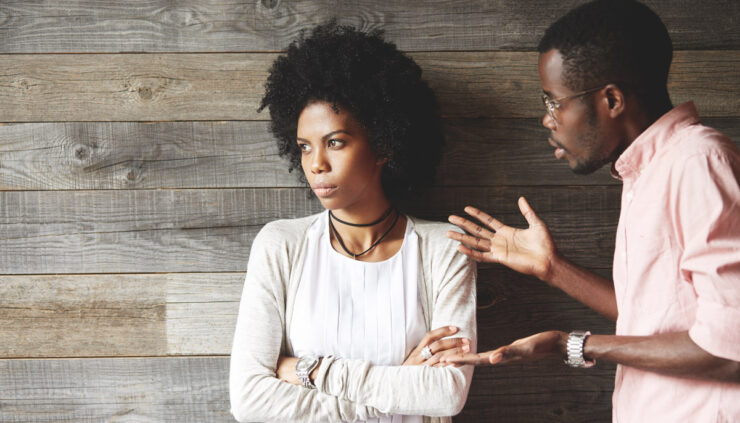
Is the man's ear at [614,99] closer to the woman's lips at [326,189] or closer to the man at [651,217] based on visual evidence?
the man at [651,217]

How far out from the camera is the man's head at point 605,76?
1156 millimetres

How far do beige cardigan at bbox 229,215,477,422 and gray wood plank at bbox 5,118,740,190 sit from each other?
0.29 metres

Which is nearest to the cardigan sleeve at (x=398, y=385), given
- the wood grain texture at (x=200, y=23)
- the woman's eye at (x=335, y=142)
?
the woman's eye at (x=335, y=142)

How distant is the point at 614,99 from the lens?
1.17 meters

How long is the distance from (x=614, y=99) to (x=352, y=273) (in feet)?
2.61

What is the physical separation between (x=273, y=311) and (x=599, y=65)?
3.28 feet

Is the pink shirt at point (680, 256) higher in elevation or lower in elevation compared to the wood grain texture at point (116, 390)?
higher

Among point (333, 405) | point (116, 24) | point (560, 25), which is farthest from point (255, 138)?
point (560, 25)

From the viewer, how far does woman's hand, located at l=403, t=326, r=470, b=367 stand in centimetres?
141

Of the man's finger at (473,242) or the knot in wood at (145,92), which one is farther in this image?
the knot in wood at (145,92)

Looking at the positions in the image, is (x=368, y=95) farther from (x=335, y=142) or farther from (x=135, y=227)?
(x=135, y=227)

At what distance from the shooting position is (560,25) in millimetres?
1245

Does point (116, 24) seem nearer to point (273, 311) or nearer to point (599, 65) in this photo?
point (273, 311)

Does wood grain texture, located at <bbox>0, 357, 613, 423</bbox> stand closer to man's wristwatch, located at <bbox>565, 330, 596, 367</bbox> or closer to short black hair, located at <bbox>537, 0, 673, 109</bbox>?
man's wristwatch, located at <bbox>565, 330, 596, 367</bbox>
